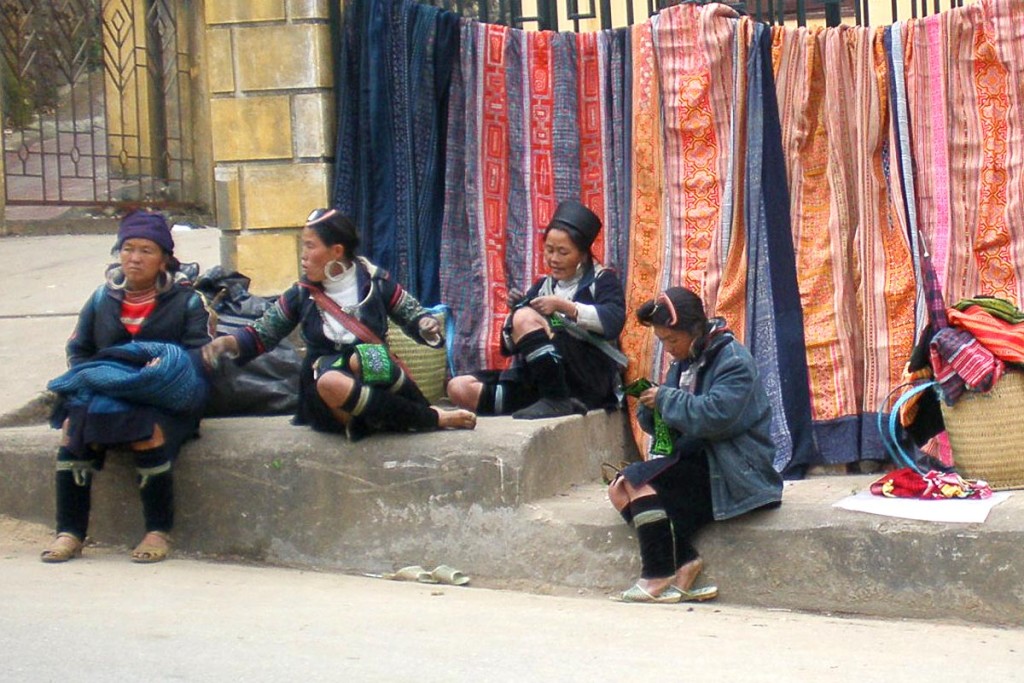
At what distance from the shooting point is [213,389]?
20.9ft

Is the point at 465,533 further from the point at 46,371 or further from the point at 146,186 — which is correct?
the point at 146,186

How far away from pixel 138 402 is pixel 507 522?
1365 millimetres

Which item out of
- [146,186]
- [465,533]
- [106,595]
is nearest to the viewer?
[106,595]

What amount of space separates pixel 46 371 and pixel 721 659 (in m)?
3.55

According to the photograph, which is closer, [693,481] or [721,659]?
[721,659]

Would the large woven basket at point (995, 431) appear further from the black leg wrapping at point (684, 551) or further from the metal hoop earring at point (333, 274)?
the metal hoop earring at point (333, 274)

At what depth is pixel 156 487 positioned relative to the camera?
19.0ft

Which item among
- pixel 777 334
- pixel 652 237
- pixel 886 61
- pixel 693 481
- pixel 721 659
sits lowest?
pixel 721 659

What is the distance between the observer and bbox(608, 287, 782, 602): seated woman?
17.2ft

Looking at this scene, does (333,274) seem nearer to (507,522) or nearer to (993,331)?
(507,522)

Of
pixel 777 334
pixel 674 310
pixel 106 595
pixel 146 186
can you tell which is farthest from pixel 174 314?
pixel 146 186

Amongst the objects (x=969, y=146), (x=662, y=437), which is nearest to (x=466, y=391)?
(x=662, y=437)

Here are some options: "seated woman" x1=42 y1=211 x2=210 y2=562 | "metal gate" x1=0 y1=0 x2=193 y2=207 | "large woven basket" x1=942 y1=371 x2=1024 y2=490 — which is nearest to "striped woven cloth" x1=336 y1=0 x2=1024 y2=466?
"large woven basket" x1=942 y1=371 x2=1024 y2=490

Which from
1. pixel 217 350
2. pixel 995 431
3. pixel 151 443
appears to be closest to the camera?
pixel 995 431
